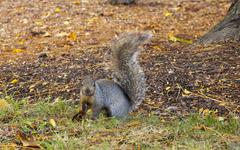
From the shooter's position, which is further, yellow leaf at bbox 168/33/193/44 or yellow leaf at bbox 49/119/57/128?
yellow leaf at bbox 168/33/193/44

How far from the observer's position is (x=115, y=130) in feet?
12.3

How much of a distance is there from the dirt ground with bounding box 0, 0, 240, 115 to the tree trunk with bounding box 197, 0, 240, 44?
0.44ft

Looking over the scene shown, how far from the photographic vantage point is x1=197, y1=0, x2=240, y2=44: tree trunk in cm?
584

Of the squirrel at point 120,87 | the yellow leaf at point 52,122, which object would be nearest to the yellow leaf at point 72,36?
the squirrel at point 120,87

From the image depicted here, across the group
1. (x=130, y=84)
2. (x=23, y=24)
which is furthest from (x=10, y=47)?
(x=130, y=84)

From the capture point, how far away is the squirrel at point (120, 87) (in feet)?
13.8

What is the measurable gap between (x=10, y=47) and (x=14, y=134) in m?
3.43

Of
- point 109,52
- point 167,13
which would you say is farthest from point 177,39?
point 167,13

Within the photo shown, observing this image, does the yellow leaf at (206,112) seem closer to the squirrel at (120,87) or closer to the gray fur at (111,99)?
the squirrel at (120,87)

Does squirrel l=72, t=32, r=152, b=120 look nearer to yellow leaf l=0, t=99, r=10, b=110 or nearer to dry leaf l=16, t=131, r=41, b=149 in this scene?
yellow leaf l=0, t=99, r=10, b=110

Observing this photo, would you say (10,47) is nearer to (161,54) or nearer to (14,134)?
(161,54)

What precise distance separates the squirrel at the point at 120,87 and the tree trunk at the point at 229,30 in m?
1.76

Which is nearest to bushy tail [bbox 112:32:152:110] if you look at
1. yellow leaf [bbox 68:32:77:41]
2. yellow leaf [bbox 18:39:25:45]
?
yellow leaf [bbox 68:32:77:41]

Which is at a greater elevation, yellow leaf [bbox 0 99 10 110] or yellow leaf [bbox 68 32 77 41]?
yellow leaf [bbox 68 32 77 41]
